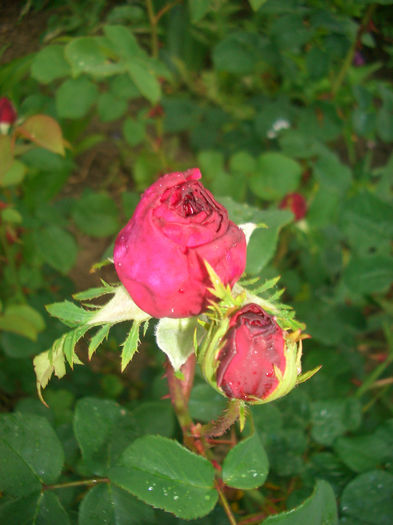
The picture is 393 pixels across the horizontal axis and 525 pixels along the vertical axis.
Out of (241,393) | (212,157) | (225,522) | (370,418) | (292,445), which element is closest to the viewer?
(241,393)

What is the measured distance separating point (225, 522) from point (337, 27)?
55.5 inches

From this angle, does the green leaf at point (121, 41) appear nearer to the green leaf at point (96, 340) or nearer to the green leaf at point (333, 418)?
the green leaf at point (96, 340)

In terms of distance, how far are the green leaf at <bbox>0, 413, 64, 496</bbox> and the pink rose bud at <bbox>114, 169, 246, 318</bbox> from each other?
1.35 feet

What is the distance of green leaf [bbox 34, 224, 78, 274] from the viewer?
1468 mm

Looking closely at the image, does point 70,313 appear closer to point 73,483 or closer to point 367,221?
point 73,483

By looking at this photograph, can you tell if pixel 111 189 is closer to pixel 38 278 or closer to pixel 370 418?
pixel 38 278

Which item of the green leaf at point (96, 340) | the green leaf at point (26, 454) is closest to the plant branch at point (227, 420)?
the green leaf at point (96, 340)

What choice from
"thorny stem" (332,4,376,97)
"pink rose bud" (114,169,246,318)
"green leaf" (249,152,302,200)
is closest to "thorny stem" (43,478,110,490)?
"pink rose bud" (114,169,246,318)

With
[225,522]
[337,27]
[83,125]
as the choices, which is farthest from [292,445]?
[83,125]

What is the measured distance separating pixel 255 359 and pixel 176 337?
17 cm

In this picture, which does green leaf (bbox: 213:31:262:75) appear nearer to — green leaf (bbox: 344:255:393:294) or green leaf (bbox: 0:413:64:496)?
green leaf (bbox: 344:255:393:294)

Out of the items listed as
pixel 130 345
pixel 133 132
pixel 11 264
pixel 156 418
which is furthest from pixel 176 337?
pixel 133 132

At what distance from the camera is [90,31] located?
53.1 inches

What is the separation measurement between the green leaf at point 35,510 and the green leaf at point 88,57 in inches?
37.6
